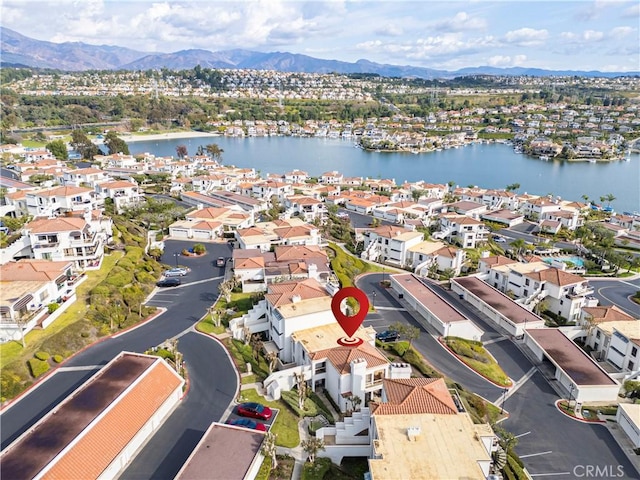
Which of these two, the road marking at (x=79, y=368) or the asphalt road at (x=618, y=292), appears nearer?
the road marking at (x=79, y=368)

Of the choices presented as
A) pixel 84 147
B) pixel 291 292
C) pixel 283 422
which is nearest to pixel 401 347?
pixel 291 292

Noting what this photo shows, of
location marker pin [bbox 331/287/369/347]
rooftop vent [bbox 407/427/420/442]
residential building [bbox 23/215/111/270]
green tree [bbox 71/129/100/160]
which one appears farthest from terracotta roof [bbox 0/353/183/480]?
green tree [bbox 71/129/100/160]

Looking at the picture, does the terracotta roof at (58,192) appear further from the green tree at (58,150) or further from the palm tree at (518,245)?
→ the palm tree at (518,245)

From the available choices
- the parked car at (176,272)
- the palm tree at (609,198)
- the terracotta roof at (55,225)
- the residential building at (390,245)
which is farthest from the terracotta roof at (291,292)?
the palm tree at (609,198)

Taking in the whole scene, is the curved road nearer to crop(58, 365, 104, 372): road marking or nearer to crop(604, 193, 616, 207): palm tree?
crop(58, 365, 104, 372): road marking

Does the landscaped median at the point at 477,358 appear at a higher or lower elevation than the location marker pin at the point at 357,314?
lower

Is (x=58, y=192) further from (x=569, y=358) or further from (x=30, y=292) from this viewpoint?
(x=569, y=358)

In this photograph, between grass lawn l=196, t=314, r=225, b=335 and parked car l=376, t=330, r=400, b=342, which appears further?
parked car l=376, t=330, r=400, b=342
